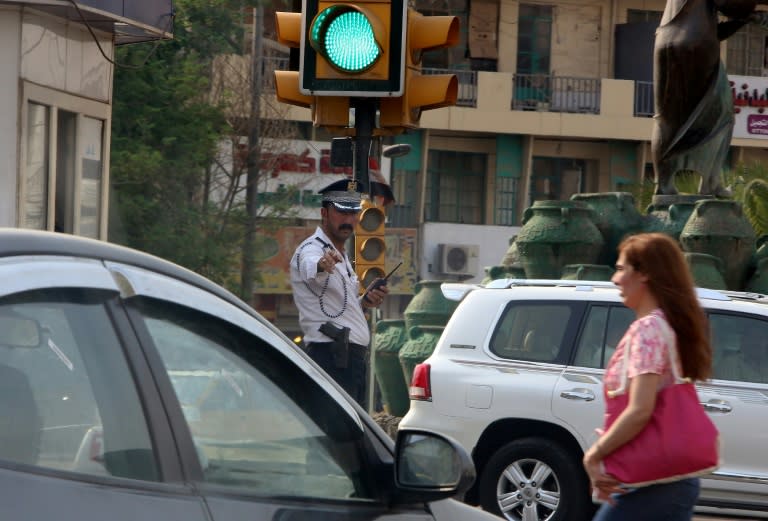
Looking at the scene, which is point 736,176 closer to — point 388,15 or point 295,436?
point 388,15

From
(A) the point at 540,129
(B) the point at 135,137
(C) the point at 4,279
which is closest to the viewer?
(C) the point at 4,279

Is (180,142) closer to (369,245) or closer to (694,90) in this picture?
(694,90)

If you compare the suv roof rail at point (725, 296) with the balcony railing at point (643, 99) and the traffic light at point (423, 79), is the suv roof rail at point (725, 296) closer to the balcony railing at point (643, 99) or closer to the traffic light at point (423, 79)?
the traffic light at point (423, 79)

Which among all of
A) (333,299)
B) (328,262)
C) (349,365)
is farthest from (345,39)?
(349,365)

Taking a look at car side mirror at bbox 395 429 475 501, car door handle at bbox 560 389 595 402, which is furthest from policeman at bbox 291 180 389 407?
car side mirror at bbox 395 429 475 501

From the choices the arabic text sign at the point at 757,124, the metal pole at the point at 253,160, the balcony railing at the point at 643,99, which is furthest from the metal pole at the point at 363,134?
the arabic text sign at the point at 757,124

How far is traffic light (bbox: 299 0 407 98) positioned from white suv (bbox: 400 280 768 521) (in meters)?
1.88

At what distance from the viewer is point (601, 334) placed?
910cm

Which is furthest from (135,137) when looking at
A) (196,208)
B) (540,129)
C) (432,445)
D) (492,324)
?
(432,445)

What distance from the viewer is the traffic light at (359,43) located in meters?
8.22

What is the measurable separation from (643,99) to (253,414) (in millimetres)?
38493

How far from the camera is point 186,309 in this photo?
9.35 feet

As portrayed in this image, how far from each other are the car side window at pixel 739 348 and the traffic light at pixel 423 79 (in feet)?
7.13

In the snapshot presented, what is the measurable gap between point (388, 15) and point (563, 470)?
9.35 ft
